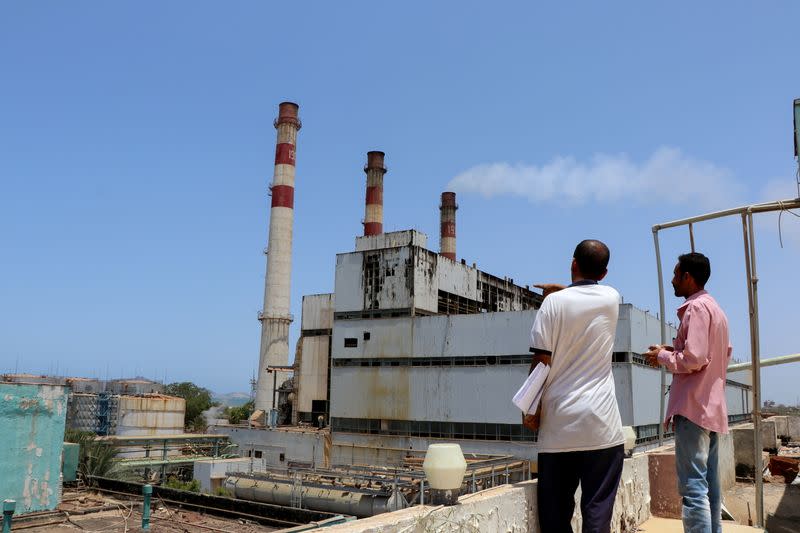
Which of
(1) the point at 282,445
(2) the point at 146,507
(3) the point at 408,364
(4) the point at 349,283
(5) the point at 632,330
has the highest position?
(4) the point at 349,283

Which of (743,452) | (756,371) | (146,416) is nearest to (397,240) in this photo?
(146,416)

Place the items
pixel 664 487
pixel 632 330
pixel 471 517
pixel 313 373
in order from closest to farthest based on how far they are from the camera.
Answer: pixel 471 517 → pixel 664 487 → pixel 632 330 → pixel 313 373

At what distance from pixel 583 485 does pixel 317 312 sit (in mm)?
33803

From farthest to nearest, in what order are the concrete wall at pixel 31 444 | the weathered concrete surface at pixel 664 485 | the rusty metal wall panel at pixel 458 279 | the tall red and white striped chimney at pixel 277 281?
the tall red and white striped chimney at pixel 277 281
the rusty metal wall panel at pixel 458 279
the concrete wall at pixel 31 444
the weathered concrete surface at pixel 664 485

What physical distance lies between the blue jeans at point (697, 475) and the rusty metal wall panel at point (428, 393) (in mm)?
22632

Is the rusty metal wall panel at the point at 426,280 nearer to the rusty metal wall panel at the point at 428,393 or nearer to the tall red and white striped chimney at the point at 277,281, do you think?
the rusty metal wall panel at the point at 428,393

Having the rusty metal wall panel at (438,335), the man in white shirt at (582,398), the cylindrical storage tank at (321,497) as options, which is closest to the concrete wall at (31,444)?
the cylindrical storage tank at (321,497)

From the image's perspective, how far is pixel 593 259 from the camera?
2684 millimetres

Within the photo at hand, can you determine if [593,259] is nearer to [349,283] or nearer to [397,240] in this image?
[349,283]

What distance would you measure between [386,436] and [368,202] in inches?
694

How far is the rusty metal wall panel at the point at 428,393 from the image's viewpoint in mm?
26141

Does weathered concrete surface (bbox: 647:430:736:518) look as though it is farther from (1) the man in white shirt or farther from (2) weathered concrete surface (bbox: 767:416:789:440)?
(2) weathered concrete surface (bbox: 767:416:789:440)

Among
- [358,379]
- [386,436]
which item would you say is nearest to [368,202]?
[358,379]

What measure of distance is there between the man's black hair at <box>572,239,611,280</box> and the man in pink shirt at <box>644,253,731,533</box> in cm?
72
